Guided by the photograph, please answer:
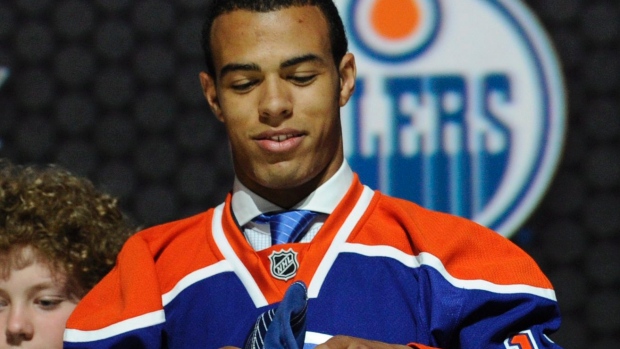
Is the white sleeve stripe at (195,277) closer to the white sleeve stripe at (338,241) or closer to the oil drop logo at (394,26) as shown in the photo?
the white sleeve stripe at (338,241)

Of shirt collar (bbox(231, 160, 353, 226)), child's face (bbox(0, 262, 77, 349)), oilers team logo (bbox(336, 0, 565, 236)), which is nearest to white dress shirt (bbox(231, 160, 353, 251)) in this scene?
shirt collar (bbox(231, 160, 353, 226))

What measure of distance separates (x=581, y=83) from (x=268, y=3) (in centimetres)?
93

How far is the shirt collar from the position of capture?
1.81 metres

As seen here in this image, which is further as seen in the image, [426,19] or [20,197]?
[426,19]

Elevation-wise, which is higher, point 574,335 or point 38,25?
point 38,25

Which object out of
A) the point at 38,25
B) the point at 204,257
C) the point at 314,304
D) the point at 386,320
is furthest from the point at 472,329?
the point at 38,25

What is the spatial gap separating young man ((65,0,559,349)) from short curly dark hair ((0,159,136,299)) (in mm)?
229

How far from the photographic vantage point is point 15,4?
2574 millimetres

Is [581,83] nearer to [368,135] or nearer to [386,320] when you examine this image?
[368,135]

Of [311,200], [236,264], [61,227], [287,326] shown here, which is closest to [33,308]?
[61,227]

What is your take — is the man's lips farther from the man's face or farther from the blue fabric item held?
the blue fabric item held

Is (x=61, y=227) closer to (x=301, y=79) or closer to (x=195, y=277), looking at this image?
(x=195, y=277)

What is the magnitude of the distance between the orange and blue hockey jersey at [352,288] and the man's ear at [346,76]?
0.51ft

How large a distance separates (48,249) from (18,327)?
0.15 meters
